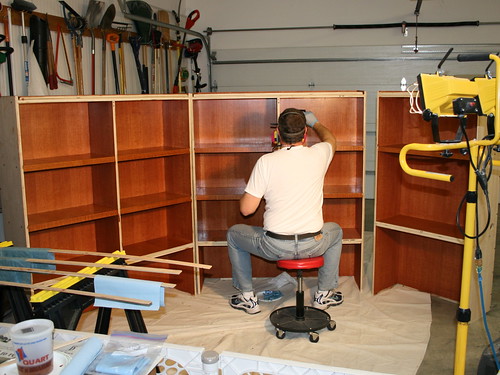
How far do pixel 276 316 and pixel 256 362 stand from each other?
6.47 ft

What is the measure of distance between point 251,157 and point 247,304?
1100mm

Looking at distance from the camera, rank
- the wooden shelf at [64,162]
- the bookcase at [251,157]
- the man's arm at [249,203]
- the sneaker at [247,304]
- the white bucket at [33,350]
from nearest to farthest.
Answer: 1. the white bucket at [33,350]
2. the wooden shelf at [64,162]
3. the man's arm at [249,203]
4. the sneaker at [247,304]
5. the bookcase at [251,157]

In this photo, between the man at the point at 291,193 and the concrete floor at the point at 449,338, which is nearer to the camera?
the concrete floor at the point at 449,338

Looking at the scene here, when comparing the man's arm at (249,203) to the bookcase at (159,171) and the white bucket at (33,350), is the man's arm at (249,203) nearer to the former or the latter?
the bookcase at (159,171)

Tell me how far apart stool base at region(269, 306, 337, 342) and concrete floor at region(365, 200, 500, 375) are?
0.61m

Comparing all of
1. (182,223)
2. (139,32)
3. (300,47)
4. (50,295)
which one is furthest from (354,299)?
(300,47)

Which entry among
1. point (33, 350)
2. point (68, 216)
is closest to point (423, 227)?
point (68, 216)

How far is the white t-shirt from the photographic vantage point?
3.12m

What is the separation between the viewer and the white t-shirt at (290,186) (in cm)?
312

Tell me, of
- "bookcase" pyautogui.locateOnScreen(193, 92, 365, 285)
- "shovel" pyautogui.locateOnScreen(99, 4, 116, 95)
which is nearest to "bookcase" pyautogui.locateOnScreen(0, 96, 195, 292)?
"bookcase" pyautogui.locateOnScreen(193, 92, 365, 285)

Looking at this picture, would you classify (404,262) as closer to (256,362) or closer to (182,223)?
(182,223)

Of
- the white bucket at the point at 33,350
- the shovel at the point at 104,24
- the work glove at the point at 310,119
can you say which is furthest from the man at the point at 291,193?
the shovel at the point at 104,24

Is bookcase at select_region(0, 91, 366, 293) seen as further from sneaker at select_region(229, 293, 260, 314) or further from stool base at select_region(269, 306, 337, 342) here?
stool base at select_region(269, 306, 337, 342)

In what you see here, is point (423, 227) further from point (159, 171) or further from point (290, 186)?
point (159, 171)
